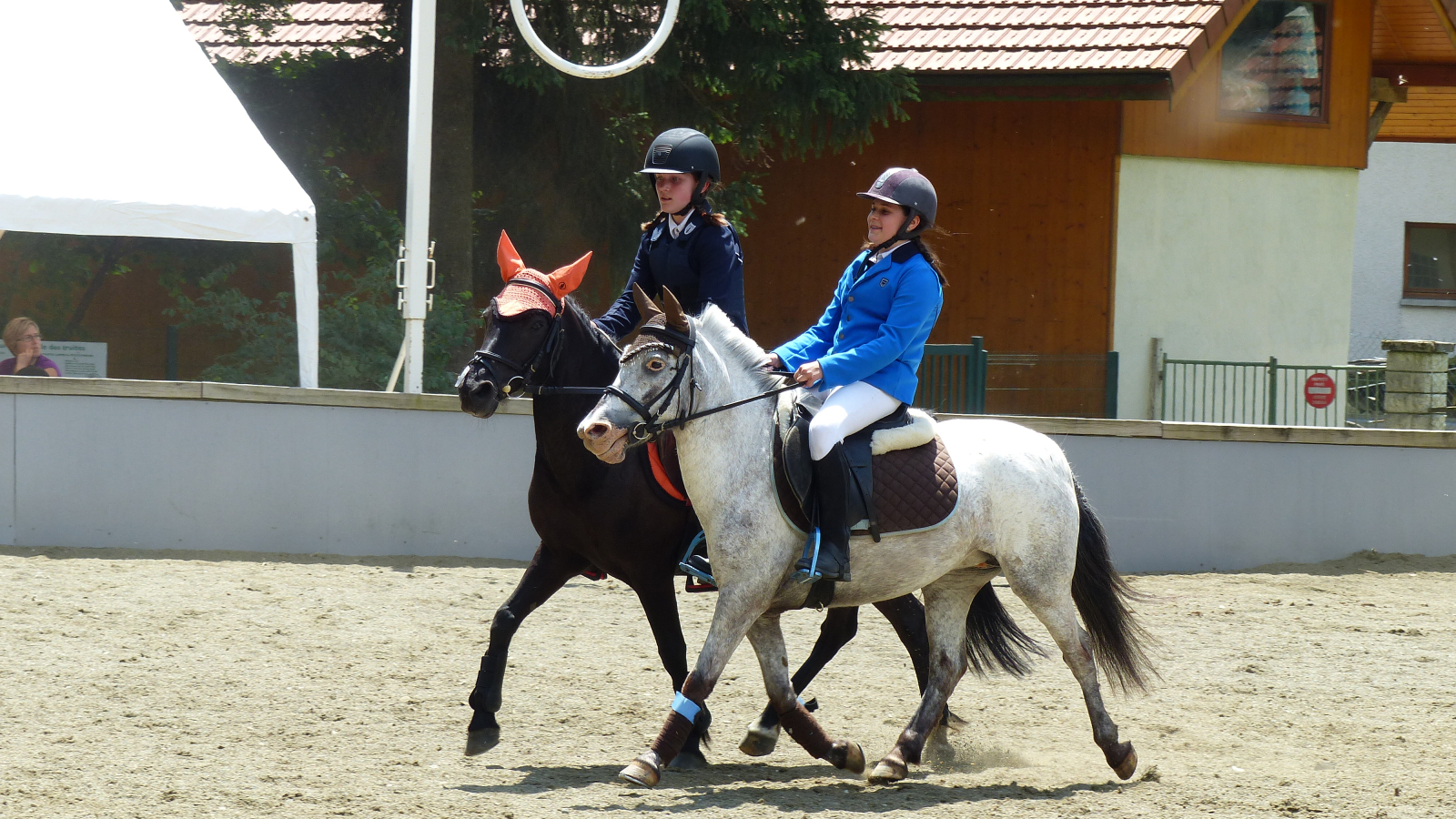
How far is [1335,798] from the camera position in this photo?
4395mm

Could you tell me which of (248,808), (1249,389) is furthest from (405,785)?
(1249,389)

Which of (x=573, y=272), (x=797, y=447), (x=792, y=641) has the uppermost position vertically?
(x=573, y=272)

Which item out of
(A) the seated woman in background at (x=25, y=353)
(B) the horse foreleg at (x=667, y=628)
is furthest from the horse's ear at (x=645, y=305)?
(A) the seated woman in background at (x=25, y=353)

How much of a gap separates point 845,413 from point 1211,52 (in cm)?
989

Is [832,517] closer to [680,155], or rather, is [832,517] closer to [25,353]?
[680,155]

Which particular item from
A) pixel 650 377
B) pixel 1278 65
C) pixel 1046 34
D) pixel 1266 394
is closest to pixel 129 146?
pixel 650 377

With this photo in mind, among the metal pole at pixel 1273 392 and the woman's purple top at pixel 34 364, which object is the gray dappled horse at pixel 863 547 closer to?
the woman's purple top at pixel 34 364

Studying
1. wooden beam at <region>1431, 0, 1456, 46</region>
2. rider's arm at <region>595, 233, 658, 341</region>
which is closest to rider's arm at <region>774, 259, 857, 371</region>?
rider's arm at <region>595, 233, 658, 341</region>

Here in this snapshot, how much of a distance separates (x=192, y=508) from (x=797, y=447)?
5484 millimetres

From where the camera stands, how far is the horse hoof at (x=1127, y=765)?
15.3 feet

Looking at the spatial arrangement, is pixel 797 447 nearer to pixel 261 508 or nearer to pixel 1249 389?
pixel 261 508

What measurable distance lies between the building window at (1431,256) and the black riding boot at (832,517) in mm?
21615

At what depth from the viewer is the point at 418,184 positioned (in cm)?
920

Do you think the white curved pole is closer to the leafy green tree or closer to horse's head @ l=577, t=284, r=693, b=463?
the leafy green tree
